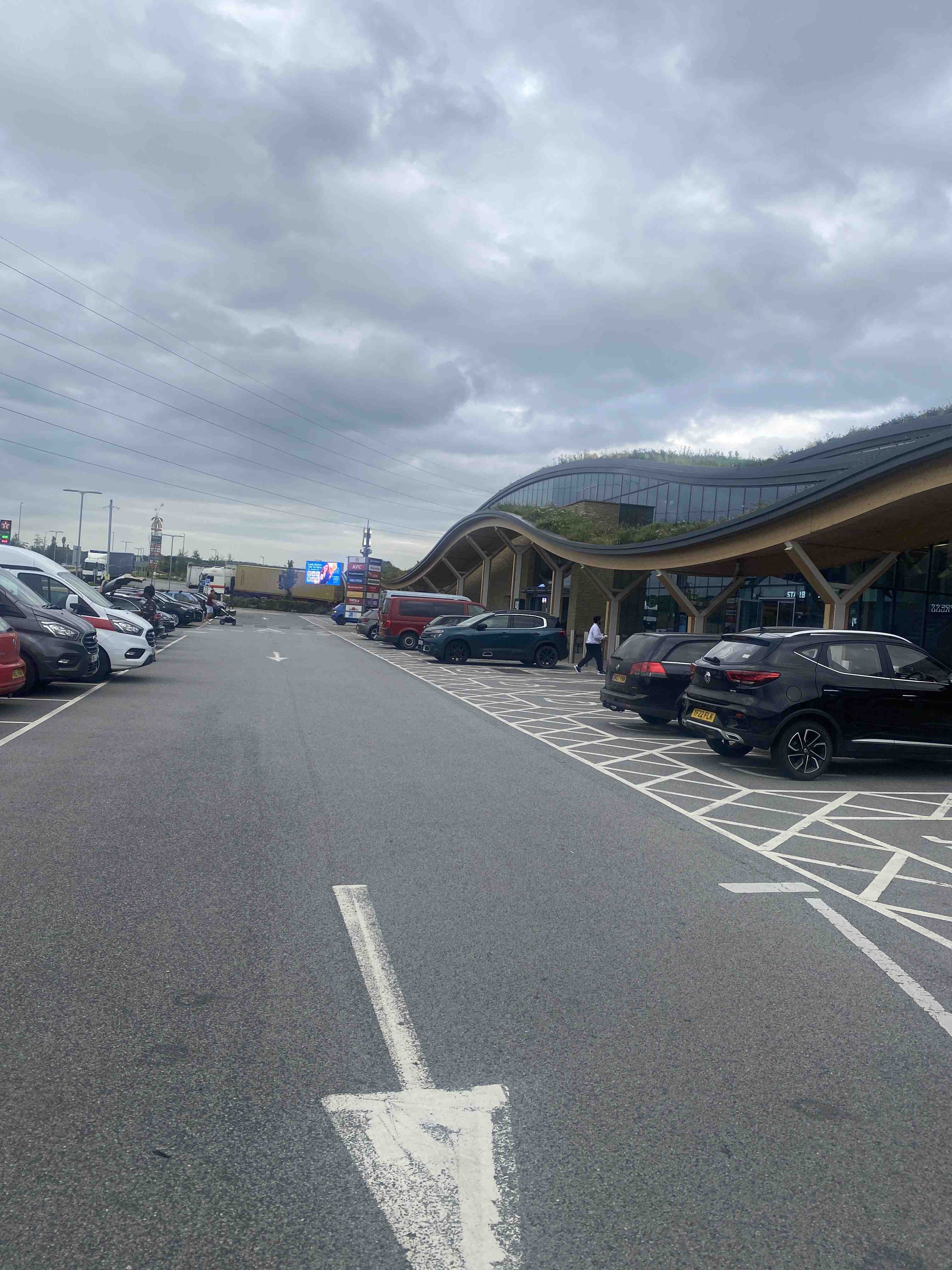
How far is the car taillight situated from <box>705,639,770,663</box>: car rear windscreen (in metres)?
0.16

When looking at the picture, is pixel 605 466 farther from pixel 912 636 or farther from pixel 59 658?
pixel 59 658

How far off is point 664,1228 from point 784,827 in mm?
5882

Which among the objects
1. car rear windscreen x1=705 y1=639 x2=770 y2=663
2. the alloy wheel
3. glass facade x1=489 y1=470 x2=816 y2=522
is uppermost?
glass facade x1=489 y1=470 x2=816 y2=522

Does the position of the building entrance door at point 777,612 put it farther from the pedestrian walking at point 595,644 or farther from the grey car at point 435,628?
the grey car at point 435,628

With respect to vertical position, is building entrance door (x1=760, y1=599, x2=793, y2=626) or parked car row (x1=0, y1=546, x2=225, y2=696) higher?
building entrance door (x1=760, y1=599, x2=793, y2=626)

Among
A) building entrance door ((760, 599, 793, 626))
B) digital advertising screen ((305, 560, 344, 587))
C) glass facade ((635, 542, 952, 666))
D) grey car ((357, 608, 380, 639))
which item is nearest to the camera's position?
glass facade ((635, 542, 952, 666))

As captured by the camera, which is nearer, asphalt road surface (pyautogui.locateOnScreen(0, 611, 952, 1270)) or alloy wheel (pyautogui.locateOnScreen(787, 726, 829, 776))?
asphalt road surface (pyautogui.locateOnScreen(0, 611, 952, 1270))

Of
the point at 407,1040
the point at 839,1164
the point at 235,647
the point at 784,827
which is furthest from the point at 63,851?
the point at 235,647

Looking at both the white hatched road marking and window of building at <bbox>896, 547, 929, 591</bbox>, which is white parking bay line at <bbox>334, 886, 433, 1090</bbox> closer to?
the white hatched road marking

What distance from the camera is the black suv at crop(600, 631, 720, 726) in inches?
562

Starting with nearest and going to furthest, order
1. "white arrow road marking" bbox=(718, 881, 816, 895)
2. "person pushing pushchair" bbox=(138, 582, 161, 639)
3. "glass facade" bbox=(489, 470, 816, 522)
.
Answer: "white arrow road marking" bbox=(718, 881, 816, 895) → "person pushing pushchair" bbox=(138, 582, 161, 639) → "glass facade" bbox=(489, 470, 816, 522)

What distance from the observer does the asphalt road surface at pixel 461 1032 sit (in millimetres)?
2686

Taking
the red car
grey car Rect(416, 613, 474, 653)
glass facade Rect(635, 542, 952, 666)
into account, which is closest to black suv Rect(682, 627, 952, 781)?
the red car

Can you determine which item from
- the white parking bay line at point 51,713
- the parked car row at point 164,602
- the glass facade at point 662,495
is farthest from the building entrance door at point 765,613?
the white parking bay line at point 51,713
